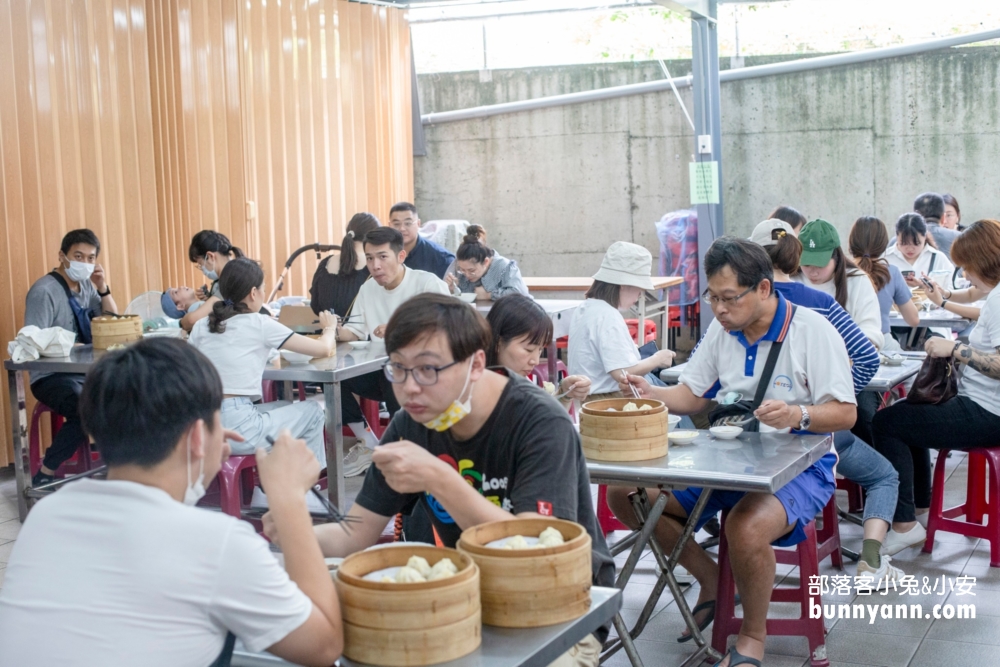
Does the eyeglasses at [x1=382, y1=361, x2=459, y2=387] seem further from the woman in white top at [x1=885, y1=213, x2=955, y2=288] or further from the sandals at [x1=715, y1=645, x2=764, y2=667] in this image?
the woman in white top at [x1=885, y1=213, x2=955, y2=288]

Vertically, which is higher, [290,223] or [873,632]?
[290,223]

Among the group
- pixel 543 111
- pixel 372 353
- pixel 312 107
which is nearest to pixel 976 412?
pixel 372 353

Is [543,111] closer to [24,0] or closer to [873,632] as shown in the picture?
[24,0]

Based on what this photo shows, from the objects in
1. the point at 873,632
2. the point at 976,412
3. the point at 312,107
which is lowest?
the point at 873,632

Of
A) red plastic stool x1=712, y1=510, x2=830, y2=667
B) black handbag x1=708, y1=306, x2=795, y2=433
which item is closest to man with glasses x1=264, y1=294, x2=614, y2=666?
red plastic stool x1=712, y1=510, x2=830, y2=667

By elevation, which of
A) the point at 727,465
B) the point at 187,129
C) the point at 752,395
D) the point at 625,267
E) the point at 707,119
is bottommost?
the point at 727,465

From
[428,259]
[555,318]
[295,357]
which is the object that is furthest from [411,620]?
[555,318]

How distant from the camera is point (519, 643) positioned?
1.76m

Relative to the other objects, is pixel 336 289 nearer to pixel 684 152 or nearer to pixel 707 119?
pixel 707 119

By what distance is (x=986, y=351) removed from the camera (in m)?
4.35

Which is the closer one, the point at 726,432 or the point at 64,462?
the point at 726,432

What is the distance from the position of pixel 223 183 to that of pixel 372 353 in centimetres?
333

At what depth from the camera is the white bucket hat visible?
15.2 feet

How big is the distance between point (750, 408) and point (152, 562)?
8.06 ft
